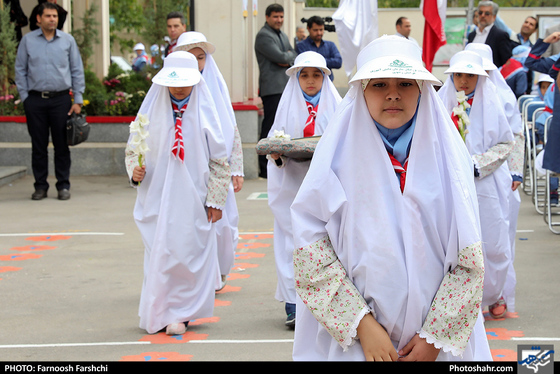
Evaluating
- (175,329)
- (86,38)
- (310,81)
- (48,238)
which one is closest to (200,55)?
(310,81)

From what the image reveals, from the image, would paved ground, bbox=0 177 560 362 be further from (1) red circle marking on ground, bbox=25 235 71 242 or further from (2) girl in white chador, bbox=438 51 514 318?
(2) girl in white chador, bbox=438 51 514 318

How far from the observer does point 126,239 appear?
8.86 metres

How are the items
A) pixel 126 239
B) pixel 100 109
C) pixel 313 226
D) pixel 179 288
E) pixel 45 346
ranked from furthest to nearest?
1. pixel 100 109
2. pixel 126 239
3. pixel 179 288
4. pixel 45 346
5. pixel 313 226

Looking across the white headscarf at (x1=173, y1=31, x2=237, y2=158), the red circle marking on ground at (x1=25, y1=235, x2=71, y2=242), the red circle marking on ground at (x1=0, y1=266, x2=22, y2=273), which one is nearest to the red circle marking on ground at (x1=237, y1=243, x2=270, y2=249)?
the red circle marking on ground at (x1=25, y1=235, x2=71, y2=242)

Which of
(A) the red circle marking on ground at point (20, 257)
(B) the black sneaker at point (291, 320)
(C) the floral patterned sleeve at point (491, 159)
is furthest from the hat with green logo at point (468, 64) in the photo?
(A) the red circle marking on ground at point (20, 257)

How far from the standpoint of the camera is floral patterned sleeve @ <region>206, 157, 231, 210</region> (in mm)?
5809

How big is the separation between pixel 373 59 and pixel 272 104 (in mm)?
9443

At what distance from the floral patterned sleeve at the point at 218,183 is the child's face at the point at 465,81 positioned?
1.85 m

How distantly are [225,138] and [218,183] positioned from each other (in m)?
0.69

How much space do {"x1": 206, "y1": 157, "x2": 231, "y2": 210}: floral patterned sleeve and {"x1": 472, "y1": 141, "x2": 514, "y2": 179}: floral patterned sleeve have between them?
6.02ft

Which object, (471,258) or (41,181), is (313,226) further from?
(41,181)

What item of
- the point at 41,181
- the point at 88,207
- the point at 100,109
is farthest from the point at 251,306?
the point at 100,109

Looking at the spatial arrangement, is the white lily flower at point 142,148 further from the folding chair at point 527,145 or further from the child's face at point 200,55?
the folding chair at point 527,145

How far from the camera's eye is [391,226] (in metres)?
2.88
